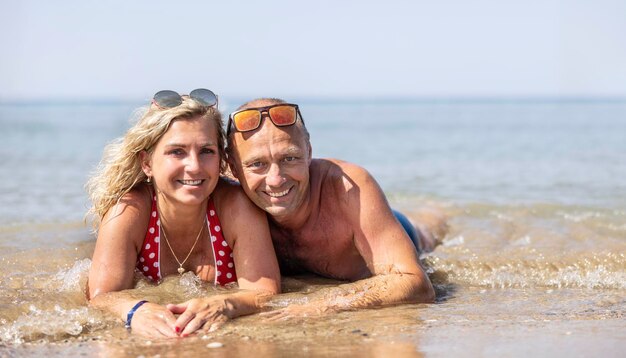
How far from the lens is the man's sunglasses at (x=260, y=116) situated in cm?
534

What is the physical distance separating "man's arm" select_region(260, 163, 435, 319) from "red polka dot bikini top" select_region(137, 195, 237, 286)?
630 millimetres

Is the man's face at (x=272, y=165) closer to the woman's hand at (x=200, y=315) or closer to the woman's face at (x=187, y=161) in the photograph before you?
the woman's face at (x=187, y=161)

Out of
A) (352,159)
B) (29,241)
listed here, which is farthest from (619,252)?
(352,159)

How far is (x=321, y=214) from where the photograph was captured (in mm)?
5770

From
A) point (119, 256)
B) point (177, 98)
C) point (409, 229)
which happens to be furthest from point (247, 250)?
point (409, 229)

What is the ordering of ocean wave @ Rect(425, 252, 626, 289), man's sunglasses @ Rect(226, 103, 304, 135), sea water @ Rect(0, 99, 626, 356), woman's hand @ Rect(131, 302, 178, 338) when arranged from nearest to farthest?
sea water @ Rect(0, 99, 626, 356)
woman's hand @ Rect(131, 302, 178, 338)
man's sunglasses @ Rect(226, 103, 304, 135)
ocean wave @ Rect(425, 252, 626, 289)

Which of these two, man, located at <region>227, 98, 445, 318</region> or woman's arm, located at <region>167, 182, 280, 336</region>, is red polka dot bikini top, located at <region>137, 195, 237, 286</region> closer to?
woman's arm, located at <region>167, 182, 280, 336</region>

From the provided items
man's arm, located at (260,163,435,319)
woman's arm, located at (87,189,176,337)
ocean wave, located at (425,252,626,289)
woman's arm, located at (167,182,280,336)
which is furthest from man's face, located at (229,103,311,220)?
ocean wave, located at (425,252,626,289)

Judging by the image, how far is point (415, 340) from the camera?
4.37 m

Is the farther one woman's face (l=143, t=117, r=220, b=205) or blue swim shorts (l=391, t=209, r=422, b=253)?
blue swim shorts (l=391, t=209, r=422, b=253)

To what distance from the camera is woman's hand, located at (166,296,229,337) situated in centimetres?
460

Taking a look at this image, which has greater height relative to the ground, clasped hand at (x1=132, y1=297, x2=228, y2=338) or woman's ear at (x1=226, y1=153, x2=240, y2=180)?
woman's ear at (x1=226, y1=153, x2=240, y2=180)

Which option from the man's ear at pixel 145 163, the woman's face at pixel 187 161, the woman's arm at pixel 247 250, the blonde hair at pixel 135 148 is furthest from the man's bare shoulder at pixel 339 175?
the man's ear at pixel 145 163

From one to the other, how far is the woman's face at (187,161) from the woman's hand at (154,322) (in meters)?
0.72
